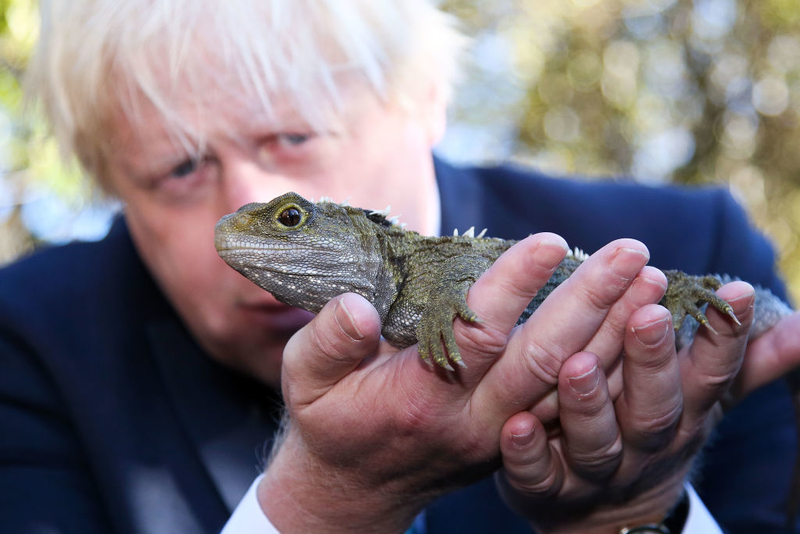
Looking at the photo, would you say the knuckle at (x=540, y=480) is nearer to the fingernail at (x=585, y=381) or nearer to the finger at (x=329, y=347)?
the fingernail at (x=585, y=381)

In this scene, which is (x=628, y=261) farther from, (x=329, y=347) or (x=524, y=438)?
(x=329, y=347)

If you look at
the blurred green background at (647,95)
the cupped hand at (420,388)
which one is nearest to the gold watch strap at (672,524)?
the cupped hand at (420,388)

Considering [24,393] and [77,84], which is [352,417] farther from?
[24,393]

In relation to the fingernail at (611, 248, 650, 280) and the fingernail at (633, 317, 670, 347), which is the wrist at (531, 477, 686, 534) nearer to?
the fingernail at (633, 317, 670, 347)

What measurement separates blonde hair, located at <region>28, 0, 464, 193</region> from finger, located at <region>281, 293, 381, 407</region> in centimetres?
127

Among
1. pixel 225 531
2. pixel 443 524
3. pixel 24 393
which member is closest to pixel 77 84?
pixel 24 393

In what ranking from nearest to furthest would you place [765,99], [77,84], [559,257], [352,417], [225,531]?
1. [559,257]
2. [352,417]
3. [225,531]
4. [77,84]
5. [765,99]

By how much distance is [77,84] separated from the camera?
3.14m

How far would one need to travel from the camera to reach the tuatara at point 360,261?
2.12 metres

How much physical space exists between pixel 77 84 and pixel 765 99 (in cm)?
1242

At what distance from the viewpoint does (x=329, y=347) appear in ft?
6.11

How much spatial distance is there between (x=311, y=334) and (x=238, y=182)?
3.91 feet

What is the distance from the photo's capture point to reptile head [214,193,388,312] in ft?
6.98

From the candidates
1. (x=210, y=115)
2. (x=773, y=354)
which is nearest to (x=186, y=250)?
(x=210, y=115)
